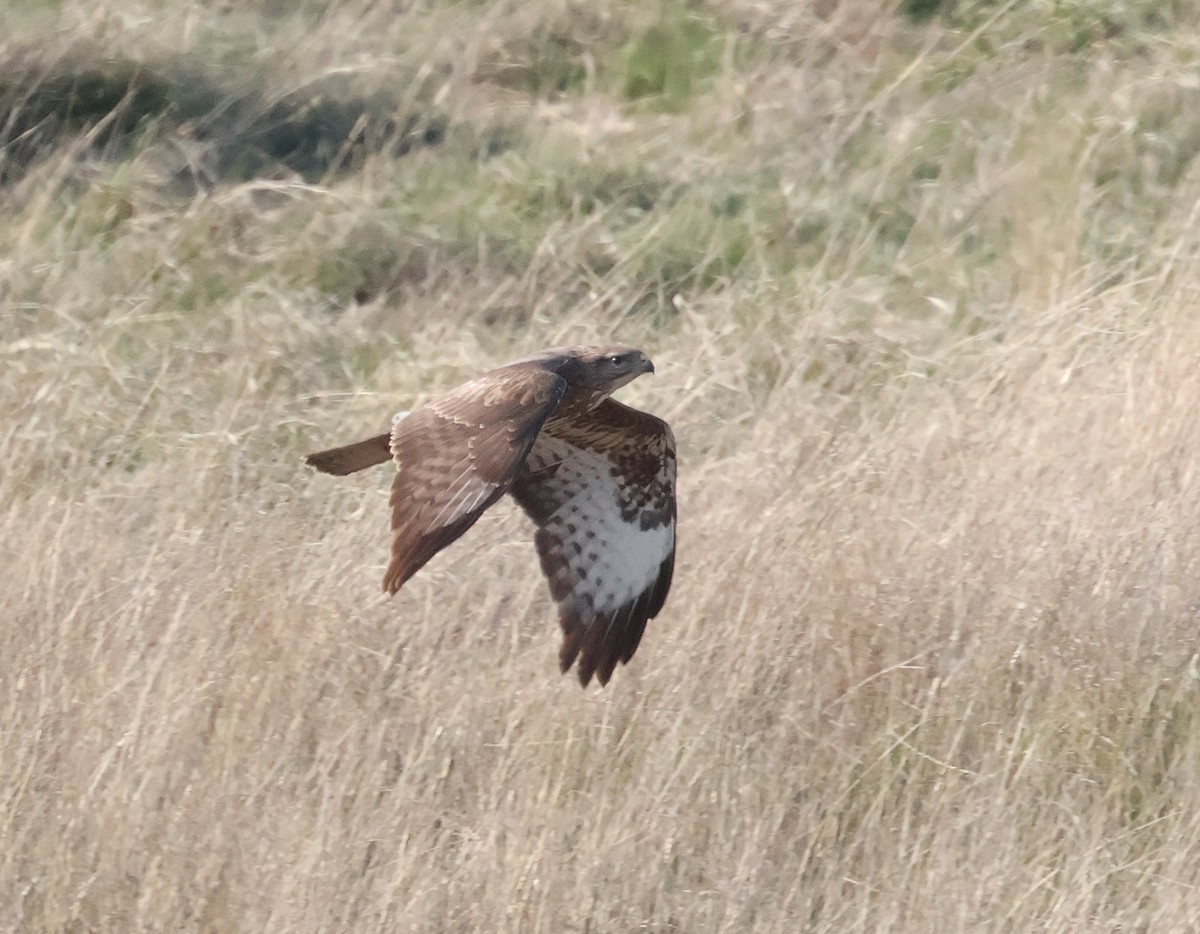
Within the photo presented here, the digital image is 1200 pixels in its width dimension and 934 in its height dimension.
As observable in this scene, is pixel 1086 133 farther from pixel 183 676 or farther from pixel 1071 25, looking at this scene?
pixel 183 676

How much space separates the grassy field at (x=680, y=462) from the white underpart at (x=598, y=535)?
0.18 meters

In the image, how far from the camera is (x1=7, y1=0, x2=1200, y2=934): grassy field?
391cm

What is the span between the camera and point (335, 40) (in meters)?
8.29

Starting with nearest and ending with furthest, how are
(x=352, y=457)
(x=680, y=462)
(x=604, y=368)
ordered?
(x=352, y=457) < (x=604, y=368) < (x=680, y=462)

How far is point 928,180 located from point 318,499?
311 cm

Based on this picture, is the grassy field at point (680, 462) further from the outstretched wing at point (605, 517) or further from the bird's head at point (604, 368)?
the bird's head at point (604, 368)

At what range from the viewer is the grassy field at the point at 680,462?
3.91 meters

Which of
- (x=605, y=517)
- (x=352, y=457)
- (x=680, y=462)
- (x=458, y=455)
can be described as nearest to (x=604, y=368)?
(x=605, y=517)

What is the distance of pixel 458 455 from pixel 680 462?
204 centimetres

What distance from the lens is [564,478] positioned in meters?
4.53

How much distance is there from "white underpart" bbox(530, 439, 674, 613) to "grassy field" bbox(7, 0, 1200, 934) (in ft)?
0.59

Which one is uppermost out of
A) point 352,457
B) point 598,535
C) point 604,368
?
point 604,368

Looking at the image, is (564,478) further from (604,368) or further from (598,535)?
(604,368)

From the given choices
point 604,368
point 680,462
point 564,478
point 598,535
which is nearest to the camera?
point 604,368
